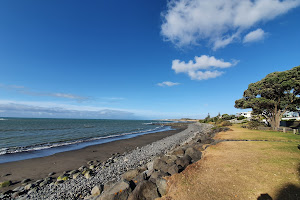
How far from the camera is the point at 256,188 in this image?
4.62 m

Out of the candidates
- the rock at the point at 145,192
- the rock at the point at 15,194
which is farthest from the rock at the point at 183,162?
the rock at the point at 15,194

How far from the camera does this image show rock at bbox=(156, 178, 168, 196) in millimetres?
4878

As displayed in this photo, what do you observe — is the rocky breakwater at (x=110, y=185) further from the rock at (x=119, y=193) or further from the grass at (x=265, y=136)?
the grass at (x=265, y=136)

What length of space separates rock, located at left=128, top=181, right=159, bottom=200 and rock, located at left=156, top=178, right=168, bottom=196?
19 centimetres

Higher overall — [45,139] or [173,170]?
[173,170]

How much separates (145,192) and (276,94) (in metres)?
30.2

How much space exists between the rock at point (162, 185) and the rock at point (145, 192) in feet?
0.61

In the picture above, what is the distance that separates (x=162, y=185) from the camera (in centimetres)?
502

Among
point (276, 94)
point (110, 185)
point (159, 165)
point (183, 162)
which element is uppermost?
point (276, 94)

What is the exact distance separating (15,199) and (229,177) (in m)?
9.83

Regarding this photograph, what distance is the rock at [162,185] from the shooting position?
4878 millimetres

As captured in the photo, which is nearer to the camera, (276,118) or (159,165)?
(159,165)

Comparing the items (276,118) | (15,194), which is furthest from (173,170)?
(276,118)

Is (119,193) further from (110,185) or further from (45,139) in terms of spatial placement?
(45,139)
